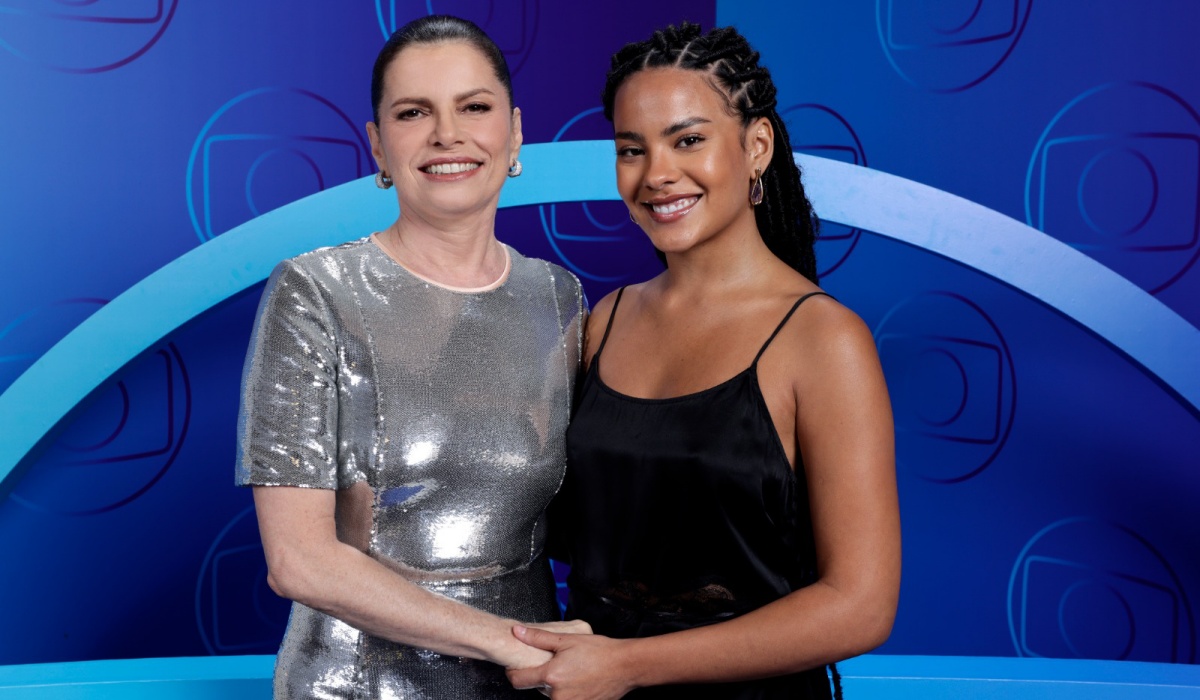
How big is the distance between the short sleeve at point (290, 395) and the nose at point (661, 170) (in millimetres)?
537

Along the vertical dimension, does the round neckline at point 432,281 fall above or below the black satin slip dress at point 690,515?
above

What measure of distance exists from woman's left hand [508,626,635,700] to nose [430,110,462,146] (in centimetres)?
77

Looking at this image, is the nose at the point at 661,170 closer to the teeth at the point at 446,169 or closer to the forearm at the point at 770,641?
the teeth at the point at 446,169

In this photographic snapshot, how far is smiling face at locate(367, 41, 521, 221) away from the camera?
1685 millimetres

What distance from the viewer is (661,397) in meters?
1.71

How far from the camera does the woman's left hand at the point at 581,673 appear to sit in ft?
5.15

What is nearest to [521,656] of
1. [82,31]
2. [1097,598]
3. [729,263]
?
[729,263]

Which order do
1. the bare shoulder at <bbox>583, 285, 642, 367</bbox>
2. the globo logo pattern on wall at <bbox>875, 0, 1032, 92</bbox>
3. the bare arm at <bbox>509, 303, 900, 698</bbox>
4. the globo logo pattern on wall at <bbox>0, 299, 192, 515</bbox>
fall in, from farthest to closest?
the globo logo pattern on wall at <bbox>875, 0, 1032, 92</bbox> < the globo logo pattern on wall at <bbox>0, 299, 192, 515</bbox> < the bare shoulder at <bbox>583, 285, 642, 367</bbox> < the bare arm at <bbox>509, 303, 900, 698</bbox>

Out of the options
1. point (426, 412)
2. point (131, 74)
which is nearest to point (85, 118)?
point (131, 74)

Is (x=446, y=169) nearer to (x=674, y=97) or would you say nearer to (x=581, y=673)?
(x=674, y=97)

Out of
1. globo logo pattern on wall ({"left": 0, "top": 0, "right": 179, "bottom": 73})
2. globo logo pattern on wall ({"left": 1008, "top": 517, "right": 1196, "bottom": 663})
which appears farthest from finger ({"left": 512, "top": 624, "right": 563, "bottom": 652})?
globo logo pattern on wall ({"left": 1008, "top": 517, "right": 1196, "bottom": 663})

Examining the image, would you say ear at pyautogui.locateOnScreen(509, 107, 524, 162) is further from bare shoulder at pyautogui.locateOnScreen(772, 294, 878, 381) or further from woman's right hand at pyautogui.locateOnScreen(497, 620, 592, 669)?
woman's right hand at pyautogui.locateOnScreen(497, 620, 592, 669)

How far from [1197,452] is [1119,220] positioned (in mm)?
719

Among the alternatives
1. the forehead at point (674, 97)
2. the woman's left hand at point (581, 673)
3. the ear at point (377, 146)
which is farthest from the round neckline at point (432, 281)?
the woman's left hand at point (581, 673)
